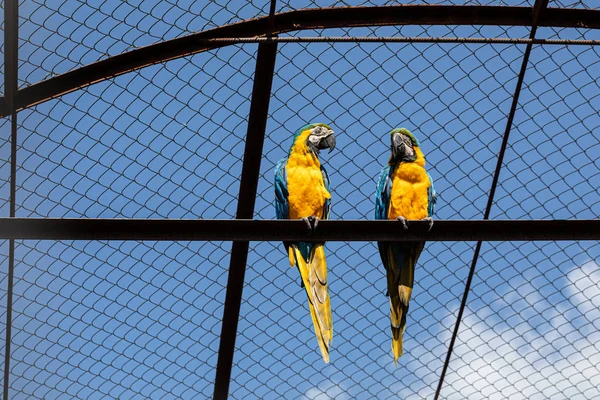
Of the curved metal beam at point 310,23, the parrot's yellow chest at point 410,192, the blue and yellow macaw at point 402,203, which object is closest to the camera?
the curved metal beam at point 310,23

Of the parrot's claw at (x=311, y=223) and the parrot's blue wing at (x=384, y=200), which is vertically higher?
the parrot's blue wing at (x=384, y=200)

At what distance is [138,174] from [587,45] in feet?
6.54

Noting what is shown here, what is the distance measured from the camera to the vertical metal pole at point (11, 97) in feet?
8.86

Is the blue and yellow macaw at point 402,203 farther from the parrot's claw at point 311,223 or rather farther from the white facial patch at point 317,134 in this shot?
the parrot's claw at point 311,223

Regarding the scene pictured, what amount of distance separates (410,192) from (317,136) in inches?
22.0

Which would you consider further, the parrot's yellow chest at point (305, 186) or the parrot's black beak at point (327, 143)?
the parrot's black beak at point (327, 143)

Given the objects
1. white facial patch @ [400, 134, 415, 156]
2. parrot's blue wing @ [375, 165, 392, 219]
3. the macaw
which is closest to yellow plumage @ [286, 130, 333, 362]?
the macaw

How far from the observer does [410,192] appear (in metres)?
3.54

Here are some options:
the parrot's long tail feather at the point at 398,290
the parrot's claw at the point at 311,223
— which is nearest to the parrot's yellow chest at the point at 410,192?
the parrot's long tail feather at the point at 398,290

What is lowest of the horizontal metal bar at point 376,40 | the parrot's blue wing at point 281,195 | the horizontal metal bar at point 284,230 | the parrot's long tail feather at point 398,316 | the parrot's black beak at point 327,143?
the parrot's long tail feather at point 398,316

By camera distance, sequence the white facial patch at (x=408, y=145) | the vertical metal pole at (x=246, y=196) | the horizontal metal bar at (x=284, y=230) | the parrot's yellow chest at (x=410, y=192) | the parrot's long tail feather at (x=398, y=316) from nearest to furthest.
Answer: the horizontal metal bar at (x=284, y=230)
the vertical metal pole at (x=246, y=196)
the parrot's long tail feather at (x=398, y=316)
the parrot's yellow chest at (x=410, y=192)
the white facial patch at (x=408, y=145)

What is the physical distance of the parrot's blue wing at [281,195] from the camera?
11.4 ft

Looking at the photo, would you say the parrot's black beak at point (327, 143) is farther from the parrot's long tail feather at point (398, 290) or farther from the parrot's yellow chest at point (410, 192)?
Result: the parrot's long tail feather at point (398, 290)

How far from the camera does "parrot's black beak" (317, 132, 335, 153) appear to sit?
12.0 feet
